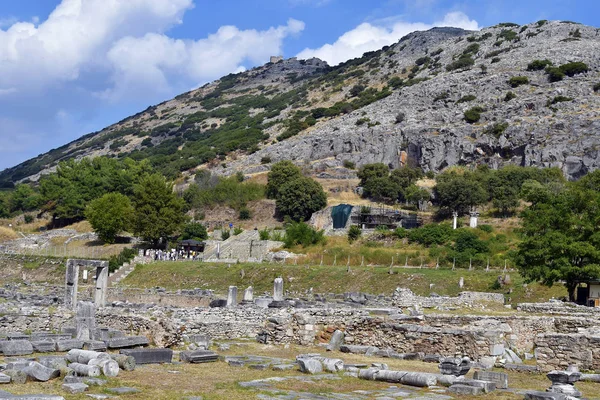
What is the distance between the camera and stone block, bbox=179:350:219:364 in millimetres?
15367

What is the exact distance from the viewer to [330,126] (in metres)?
120

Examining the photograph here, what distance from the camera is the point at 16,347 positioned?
49.5 ft

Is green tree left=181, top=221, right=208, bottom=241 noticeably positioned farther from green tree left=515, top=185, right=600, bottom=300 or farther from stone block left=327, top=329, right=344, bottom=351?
stone block left=327, top=329, right=344, bottom=351

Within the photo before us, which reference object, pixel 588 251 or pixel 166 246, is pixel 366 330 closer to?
pixel 588 251

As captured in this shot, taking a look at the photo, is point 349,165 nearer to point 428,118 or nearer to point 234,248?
point 428,118

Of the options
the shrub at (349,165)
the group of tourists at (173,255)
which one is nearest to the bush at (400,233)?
the group of tourists at (173,255)

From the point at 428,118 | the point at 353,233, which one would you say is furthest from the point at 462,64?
the point at 353,233

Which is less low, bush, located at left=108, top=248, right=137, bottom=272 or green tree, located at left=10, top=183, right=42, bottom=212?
green tree, located at left=10, top=183, right=42, bottom=212

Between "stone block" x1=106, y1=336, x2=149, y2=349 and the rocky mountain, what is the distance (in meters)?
80.6

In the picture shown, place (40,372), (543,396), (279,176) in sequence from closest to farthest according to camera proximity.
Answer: (543,396) < (40,372) < (279,176)

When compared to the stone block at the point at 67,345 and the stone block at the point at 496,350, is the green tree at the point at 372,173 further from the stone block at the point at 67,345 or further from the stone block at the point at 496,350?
the stone block at the point at 67,345

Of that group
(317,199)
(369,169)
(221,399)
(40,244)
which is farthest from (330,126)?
(221,399)

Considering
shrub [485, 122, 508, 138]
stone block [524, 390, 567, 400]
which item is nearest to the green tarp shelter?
shrub [485, 122, 508, 138]

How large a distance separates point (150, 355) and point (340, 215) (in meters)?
63.5
